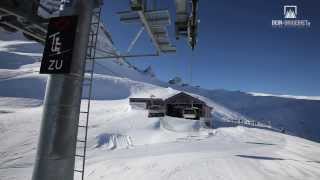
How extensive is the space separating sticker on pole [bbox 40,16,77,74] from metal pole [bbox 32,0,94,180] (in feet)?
0.39

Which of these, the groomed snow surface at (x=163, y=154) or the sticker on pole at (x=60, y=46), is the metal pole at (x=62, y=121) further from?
the groomed snow surface at (x=163, y=154)

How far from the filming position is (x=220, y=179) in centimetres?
1289

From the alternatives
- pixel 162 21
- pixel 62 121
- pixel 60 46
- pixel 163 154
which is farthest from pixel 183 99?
pixel 62 121

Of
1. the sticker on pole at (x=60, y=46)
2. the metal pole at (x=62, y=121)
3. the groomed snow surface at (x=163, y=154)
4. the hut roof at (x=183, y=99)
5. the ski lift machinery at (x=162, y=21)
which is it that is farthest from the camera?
the hut roof at (x=183, y=99)

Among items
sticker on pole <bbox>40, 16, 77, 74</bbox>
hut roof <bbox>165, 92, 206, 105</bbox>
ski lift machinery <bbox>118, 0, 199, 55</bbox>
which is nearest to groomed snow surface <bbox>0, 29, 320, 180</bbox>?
ski lift machinery <bbox>118, 0, 199, 55</bbox>

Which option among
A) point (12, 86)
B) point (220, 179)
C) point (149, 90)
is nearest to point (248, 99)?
point (149, 90)

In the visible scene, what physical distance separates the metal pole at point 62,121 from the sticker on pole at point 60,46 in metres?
0.12

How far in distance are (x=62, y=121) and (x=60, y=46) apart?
1.64 metres

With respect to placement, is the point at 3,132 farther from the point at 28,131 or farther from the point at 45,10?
the point at 45,10

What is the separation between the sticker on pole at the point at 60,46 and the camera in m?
6.35

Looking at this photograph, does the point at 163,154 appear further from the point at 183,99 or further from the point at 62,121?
the point at 183,99

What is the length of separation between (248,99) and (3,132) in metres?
151

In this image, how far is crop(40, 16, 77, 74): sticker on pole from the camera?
635 cm

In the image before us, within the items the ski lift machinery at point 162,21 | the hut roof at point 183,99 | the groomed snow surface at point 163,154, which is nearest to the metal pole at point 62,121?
the ski lift machinery at point 162,21
